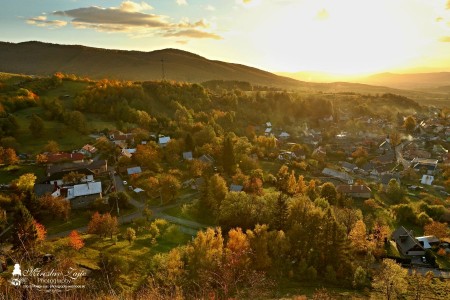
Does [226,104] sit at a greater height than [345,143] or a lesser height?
greater

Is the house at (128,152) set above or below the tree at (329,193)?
above

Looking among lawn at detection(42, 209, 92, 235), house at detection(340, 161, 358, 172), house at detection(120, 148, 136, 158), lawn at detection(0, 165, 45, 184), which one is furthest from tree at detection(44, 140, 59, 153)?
house at detection(340, 161, 358, 172)

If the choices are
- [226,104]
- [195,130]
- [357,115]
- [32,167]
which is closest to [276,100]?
[226,104]

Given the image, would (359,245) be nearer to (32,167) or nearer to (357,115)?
(32,167)

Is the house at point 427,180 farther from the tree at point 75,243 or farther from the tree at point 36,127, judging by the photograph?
the tree at point 36,127

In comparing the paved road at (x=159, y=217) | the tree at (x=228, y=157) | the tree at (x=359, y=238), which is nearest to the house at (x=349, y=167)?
the tree at (x=228, y=157)

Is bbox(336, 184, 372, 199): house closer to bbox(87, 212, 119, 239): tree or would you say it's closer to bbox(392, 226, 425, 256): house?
bbox(392, 226, 425, 256): house
